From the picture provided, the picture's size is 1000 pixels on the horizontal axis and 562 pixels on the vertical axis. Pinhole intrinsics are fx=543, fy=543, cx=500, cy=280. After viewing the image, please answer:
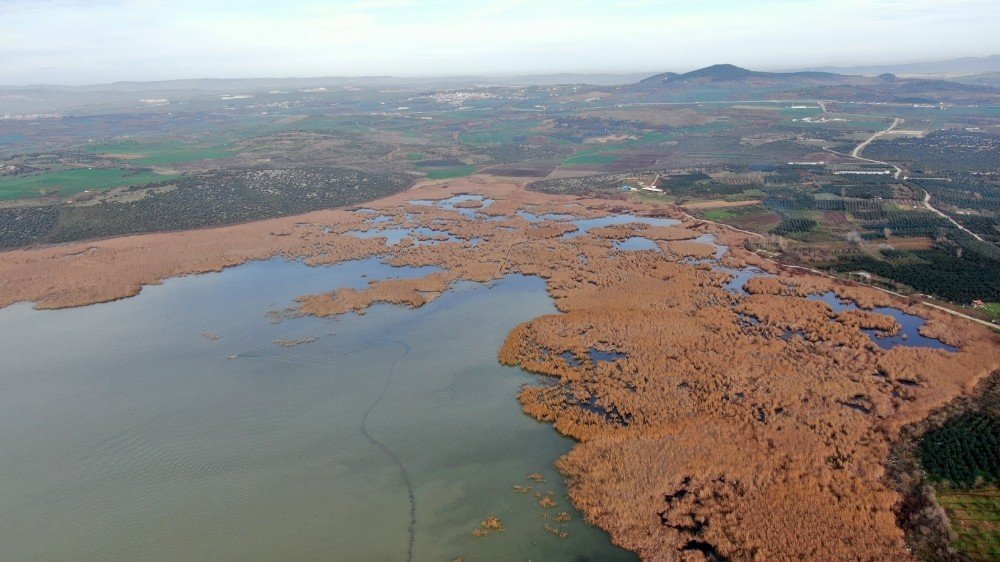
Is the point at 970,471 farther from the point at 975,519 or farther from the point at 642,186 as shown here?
the point at 642,186

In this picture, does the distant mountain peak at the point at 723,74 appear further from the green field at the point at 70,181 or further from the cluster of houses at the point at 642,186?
the green field at the point at 70,181

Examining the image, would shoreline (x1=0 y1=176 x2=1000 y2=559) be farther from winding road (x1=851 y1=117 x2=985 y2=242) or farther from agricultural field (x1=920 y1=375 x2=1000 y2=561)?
winding road (x1=851 y1=117 x2=985 y2=242)

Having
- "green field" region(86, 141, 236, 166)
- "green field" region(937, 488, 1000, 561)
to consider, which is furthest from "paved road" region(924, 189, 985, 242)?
"green field" region(86, 141, 236, 166)

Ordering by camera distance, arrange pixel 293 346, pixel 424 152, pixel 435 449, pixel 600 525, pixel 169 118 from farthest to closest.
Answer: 1. pixel 169 118
2. pixel 424 152
3. pixel 293 346
4. pixel 435 449
5. pixel 600 525

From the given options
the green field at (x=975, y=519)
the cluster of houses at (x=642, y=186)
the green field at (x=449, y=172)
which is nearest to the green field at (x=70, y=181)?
the green field at (x=449, y=172)

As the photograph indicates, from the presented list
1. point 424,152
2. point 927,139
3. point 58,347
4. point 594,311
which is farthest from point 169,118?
point 927,139

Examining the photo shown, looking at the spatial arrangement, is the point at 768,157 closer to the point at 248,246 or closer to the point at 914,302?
the point at 914,302

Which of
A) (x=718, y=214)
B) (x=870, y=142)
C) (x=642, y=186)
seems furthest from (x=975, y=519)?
(x=870, y=142)
